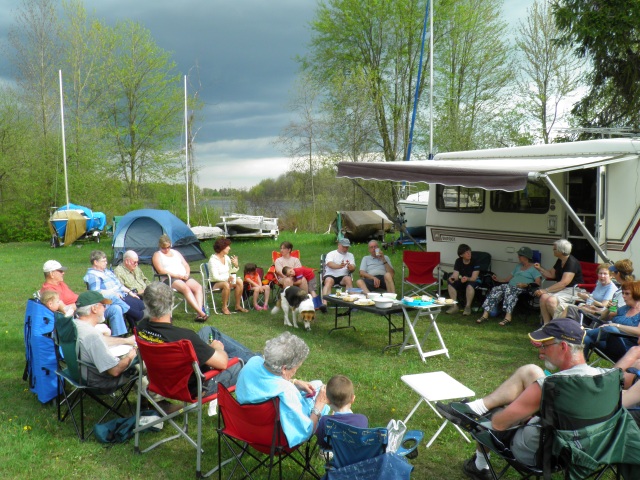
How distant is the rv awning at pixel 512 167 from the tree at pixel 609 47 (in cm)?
532

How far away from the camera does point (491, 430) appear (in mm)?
2744

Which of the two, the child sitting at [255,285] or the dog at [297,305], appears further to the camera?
the child sitting at [255,285]

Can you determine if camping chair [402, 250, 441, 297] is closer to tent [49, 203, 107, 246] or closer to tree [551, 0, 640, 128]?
tree [551, 0, 640, 128]

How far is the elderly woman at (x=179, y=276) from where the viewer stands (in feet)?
22.8

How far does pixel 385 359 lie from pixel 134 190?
20.5 meters

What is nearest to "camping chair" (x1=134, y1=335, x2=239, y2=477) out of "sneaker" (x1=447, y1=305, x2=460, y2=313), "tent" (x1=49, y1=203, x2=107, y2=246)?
"sneaker" (x1=447, y1=305, x2=460, y2=313)

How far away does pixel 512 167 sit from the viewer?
6.14 metres

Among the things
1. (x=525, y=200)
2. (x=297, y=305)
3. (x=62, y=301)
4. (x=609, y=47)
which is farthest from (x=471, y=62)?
Result: (x=62, y=301)

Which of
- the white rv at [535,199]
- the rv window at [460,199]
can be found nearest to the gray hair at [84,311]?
the white rv at [535,199]

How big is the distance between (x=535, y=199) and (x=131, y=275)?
5133mm

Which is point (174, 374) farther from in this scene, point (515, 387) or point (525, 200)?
point (525, 200)

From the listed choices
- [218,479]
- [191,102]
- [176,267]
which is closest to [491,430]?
[218,479]

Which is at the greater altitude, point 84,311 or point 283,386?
point 84,311

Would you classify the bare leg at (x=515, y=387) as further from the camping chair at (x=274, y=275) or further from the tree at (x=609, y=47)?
the tree at (x=609, y=47)
